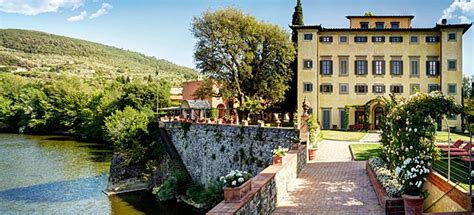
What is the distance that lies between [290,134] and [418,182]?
13.3 meters

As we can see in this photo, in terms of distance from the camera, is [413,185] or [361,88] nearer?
[413,185]

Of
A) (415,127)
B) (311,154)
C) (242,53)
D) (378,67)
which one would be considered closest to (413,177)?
(415,127)

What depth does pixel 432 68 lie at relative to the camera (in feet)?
125

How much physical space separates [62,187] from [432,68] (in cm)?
3068

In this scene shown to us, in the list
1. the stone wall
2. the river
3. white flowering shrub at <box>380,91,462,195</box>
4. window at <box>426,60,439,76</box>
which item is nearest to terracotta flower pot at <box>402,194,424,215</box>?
white flowering shrub at <box>380,91,462,195</box>

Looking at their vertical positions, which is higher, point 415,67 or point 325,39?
point 325,39

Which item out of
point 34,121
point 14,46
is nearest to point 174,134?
point 34,121

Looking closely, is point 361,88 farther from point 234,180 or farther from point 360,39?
point 234,180

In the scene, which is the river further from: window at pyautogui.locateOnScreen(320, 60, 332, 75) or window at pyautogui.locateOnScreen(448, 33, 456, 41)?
window at pyautogui.locateOnScreen(448, 33, 456, 41)

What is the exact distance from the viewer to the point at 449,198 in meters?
9.62

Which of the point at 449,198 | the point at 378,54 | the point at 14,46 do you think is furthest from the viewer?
the point at 14,46

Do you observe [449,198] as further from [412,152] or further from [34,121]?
[34,121]

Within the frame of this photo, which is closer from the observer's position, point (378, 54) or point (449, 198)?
point (449, 198)

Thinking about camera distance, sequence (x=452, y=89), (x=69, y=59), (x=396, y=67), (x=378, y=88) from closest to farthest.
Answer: (x=452, y=89), (x=396, y=67), (x=378, y=88), (x=69, y=59)
